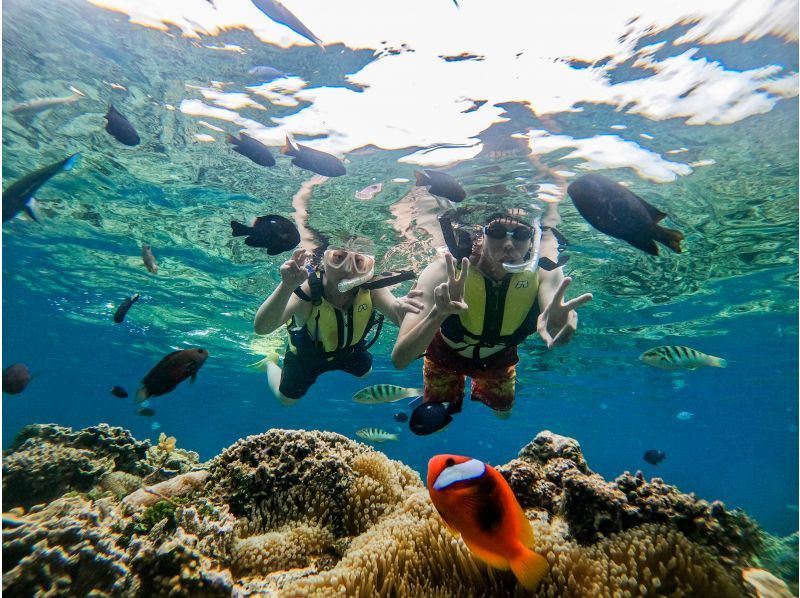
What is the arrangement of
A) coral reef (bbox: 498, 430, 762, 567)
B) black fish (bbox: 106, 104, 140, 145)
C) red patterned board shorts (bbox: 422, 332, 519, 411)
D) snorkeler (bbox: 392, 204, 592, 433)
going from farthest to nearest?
red patterned board shorts (bbox: 422, 332, 519, 411) < black fish (bbox: 106, 104, 140, 145) < snorkeler (bbox: 392, 204, 592, 433) < coral reef (bbox: 498, 430, 762, 567)

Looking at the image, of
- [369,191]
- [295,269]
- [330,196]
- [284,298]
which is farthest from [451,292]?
[330,196]

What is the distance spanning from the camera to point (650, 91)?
6793 mm

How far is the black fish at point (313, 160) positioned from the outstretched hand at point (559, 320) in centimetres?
302

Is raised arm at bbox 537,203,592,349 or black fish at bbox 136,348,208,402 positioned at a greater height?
raised arm at bbox 537,203,592,349

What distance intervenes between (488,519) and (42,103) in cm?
1167

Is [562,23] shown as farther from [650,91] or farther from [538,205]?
[538,205]

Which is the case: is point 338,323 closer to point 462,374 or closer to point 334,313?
point 334,313

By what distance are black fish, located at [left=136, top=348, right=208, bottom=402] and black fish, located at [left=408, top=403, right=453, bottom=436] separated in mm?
2273

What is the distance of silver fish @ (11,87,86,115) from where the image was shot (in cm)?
813

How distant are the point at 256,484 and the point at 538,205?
8.74m

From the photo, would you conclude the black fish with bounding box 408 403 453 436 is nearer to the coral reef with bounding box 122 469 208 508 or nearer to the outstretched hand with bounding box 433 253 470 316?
the outstretched hand with bounding box 433 253 470 316

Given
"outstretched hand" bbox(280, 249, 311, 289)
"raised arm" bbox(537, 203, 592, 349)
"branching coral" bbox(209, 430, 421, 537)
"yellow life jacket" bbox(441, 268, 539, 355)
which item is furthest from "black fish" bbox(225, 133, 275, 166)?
"raised arm" bbox(537, 203, 592, 349)

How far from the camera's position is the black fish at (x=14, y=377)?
5809 mm

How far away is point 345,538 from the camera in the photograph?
368 cm
